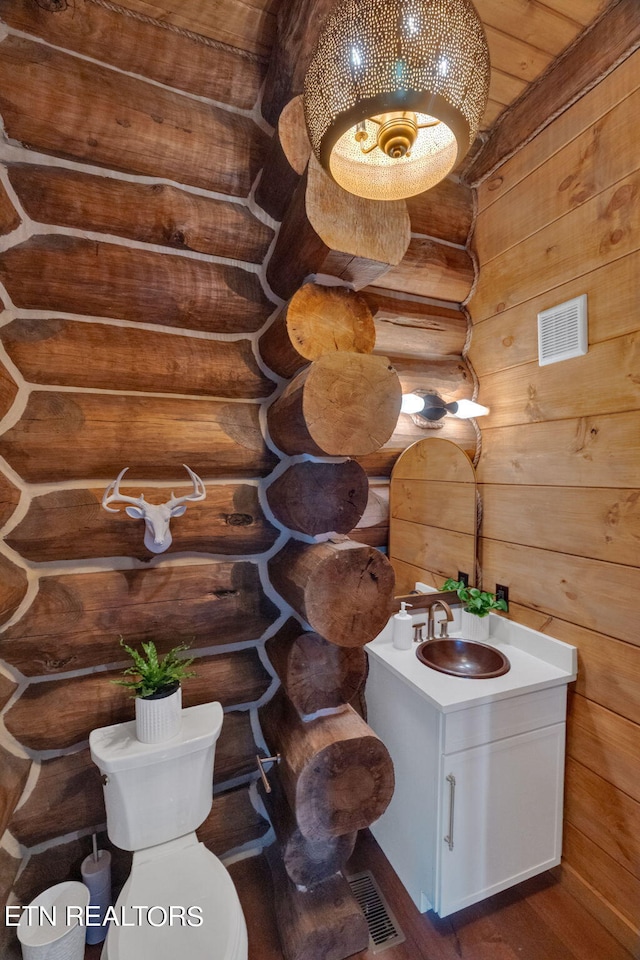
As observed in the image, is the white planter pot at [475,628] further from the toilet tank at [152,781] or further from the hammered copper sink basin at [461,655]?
the toilet tank at [152,781]

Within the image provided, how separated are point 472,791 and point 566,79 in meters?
2.74

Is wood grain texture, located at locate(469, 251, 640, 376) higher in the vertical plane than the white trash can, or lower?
higher

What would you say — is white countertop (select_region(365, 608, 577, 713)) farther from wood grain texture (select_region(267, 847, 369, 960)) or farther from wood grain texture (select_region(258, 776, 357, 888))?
wood grain texture (select_region(267, 847, 369, 960))

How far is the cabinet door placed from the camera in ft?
4.51

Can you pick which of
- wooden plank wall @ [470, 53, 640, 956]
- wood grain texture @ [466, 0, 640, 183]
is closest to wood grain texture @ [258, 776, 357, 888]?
wooden plank wall @ [470, 53, 640, 956]

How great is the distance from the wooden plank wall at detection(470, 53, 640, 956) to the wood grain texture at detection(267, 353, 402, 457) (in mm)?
894

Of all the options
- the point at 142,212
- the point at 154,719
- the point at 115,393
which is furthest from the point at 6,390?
the point at 154,719

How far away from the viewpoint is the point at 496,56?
168 cm

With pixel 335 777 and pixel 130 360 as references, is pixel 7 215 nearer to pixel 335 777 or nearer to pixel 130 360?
pixel 130 360

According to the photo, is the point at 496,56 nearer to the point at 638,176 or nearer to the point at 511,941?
the point at 638,176

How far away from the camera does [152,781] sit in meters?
1.23

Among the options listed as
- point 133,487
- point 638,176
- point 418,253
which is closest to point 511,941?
point 133,487

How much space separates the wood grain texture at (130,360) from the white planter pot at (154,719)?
105 cm

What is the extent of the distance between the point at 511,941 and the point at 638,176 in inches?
104
